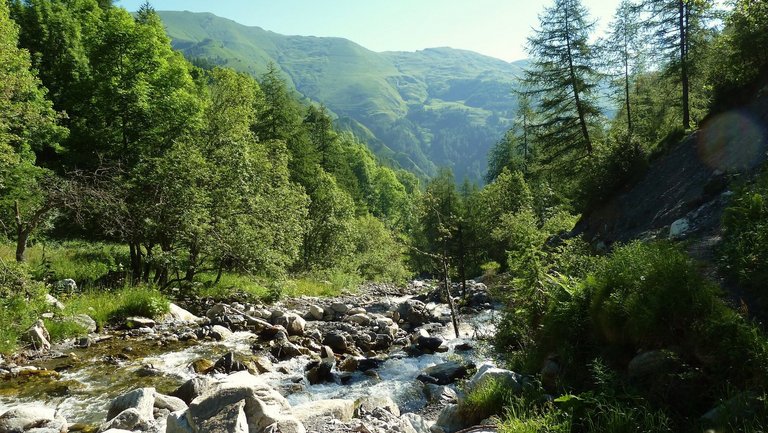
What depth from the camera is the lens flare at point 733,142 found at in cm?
1408

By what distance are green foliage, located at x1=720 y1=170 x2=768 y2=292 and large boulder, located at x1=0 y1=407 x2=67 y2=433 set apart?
10373 millimetres

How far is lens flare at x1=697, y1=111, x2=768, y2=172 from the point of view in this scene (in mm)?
14078

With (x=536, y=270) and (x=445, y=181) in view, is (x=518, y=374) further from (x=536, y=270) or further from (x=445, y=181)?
(x=445, y=181)

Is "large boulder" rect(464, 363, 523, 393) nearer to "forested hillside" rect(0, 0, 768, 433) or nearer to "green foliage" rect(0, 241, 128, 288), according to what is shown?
"forested hillside" rect(0, 0, 768, 433)

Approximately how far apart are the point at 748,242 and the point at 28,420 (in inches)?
447

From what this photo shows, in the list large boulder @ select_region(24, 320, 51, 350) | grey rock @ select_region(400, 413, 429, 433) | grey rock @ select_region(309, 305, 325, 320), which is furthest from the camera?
grey rock @ select_region(309, 305, 325, 320)

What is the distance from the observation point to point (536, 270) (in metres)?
9.34

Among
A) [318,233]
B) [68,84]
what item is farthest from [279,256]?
[68,84]

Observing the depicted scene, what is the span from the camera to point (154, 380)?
999cm

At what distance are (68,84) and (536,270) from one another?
32.3 m

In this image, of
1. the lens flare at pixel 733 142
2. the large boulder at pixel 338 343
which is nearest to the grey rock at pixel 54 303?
the large boulder at pixel 338 343

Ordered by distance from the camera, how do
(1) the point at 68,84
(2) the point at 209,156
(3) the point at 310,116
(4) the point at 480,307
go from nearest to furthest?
(2) the point at 209,156 < (4) the point at 480,307 < (1) the point at 68,84 < (3) the point at 310,116

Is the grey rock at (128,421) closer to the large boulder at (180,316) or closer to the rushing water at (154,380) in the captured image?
the rushing water at (154,380)

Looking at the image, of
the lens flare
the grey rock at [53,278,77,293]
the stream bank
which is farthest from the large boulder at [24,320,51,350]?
the lens flare
